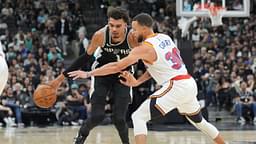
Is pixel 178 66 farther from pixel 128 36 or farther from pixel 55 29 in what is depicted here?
pixel 55 29

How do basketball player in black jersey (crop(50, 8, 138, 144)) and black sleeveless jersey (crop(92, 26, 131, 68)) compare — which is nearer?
basketball player in black jersey (crop(50, 8, 138, 144))

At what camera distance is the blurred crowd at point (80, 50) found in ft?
57.2

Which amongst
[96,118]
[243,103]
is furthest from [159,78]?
[243,103]

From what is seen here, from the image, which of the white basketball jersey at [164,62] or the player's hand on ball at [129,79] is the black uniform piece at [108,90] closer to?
the player's hand on ball at [129,79]

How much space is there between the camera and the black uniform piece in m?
8.67

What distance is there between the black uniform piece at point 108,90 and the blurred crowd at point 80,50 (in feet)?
25.7

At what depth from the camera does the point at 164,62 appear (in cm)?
803

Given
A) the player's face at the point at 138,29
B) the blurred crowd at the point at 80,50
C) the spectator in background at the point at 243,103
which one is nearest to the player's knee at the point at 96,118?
the player's face at the point at 138,29

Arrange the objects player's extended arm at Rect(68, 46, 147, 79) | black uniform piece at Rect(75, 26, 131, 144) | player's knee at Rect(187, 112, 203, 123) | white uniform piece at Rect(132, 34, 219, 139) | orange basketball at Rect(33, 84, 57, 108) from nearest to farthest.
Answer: player's extended arm at Rect(68, 46, 147, 79) → white uniform piece at Rect(132, 34, 219, 139) → player's knee at Rect(187, 112, 203, 123) → black uniform piece at Rect(75, 26, 131, 144) → orange basketball at Rect(33, 84, 57, 108)

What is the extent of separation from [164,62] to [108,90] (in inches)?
46.5

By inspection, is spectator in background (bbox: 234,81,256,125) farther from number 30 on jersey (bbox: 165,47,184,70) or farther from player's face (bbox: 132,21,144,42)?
player's face (bbox: 132,21,144,42)

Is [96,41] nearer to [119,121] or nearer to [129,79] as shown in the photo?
[129,79]

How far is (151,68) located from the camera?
8.13 m

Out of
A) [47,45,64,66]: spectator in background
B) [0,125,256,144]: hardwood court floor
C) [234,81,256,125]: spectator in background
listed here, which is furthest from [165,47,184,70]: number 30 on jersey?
[47,45,64,66]: spectator in background
